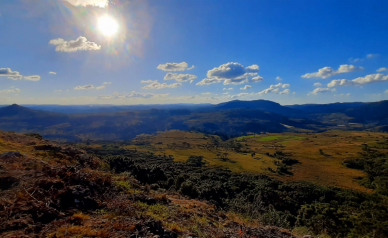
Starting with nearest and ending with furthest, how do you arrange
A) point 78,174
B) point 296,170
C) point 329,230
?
point 78,174 < point 329,230 < point 296,170

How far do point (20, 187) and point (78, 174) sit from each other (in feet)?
8.90

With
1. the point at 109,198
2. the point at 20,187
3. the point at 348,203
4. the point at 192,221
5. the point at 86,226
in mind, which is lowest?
the point at 348,203

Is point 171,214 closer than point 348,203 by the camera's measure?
Yes

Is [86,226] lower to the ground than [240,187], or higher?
higher

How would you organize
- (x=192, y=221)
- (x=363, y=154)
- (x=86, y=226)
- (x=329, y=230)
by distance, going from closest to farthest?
(x=86, y=226) → (x=192, y=221) → (x=329, y=230) → (x=363, y=154)

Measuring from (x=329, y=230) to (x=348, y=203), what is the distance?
22103mm

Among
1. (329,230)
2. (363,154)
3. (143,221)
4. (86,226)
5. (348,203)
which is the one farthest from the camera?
(363,154)

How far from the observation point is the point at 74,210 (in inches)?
311

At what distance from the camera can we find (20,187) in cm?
821

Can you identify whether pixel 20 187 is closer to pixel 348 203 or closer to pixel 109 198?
pixel 109 198

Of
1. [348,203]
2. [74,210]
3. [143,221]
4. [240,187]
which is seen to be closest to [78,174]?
[74,210]

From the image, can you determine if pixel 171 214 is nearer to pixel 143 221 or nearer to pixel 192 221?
pixel 192 221

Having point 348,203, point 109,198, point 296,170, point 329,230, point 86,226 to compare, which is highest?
point 86,226

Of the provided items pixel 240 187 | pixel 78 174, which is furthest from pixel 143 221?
pixel 240 187
